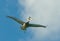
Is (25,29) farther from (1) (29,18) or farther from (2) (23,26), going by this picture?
(1) (29,18)

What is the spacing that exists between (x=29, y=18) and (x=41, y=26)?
16.1 ft

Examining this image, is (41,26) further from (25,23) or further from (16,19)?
(16,19)

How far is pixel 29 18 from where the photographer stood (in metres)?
39.2

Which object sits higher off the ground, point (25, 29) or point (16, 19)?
point (16, 19)

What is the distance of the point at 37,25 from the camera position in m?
42.5

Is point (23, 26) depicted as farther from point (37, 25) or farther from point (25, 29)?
point (37, 25)

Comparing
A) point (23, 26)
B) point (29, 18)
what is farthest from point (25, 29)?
point (29, 18)

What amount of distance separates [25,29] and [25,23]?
193cm

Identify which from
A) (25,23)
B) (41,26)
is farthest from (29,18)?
(41,26)

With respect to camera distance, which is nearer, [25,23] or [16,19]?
[25,23]

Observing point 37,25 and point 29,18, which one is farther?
point 37,25

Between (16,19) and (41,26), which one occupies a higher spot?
(16,19)

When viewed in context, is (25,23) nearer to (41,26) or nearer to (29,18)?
(29,18)

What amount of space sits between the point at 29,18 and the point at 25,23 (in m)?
2.06
